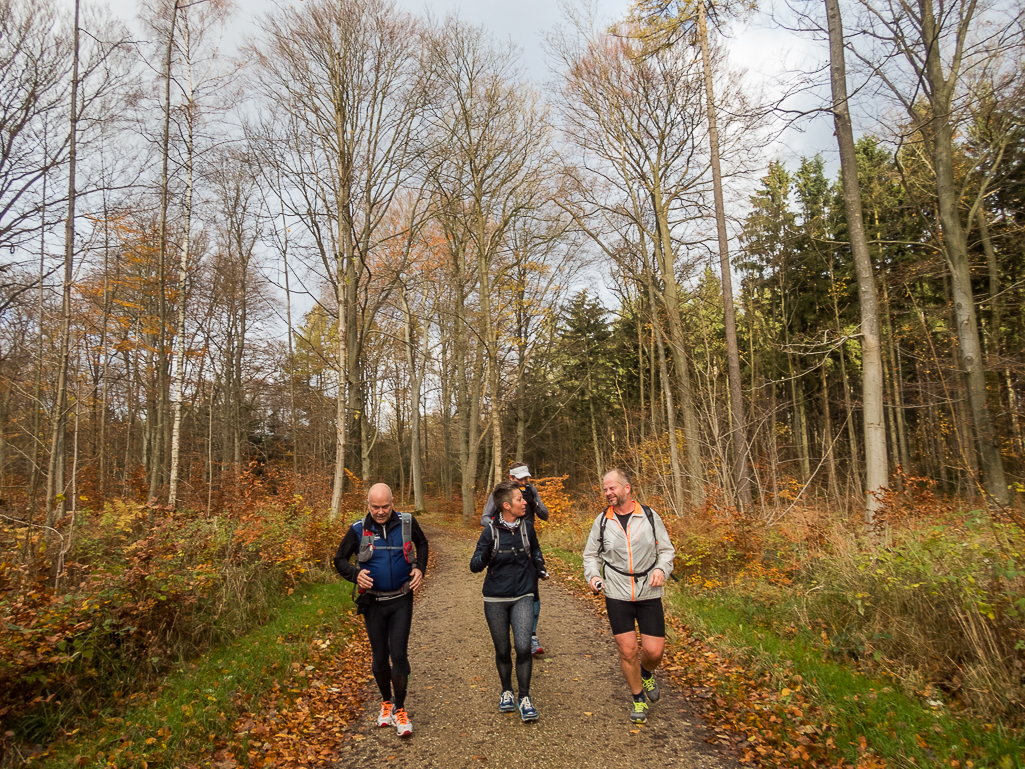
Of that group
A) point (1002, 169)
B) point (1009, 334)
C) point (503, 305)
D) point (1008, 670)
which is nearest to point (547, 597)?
point (1008, 670)

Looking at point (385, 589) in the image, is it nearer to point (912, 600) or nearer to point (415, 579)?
point (415, 579)

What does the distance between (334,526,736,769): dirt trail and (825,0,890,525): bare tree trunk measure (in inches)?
195

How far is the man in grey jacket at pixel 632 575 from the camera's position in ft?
14.1

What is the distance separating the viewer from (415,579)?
457cm

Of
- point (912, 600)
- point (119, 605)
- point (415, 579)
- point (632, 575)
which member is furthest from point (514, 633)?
point (119, 605)

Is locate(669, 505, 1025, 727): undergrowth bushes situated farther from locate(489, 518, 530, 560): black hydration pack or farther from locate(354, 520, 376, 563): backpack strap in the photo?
locate(354, 520, 376, 563): backpack strap

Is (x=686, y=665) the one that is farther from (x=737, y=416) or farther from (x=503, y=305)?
(x=503, y=305)

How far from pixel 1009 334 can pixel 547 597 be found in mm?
19716

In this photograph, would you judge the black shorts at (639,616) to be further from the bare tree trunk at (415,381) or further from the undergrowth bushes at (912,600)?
the bare tree trunk at (415,381)

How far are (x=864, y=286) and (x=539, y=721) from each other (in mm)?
8076

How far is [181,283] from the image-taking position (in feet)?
38.1

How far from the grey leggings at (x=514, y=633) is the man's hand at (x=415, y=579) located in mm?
596

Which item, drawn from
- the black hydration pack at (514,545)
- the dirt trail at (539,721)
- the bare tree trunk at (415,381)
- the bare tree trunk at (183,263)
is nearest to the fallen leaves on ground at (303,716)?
the dirt trail at (539,721)

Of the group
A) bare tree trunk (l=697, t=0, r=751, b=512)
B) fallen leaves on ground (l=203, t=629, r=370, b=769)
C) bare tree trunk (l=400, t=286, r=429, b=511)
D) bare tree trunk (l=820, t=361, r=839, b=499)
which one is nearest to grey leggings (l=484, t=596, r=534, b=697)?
fallen leaves on ground (l=203, t=629, r=370, b=769)
